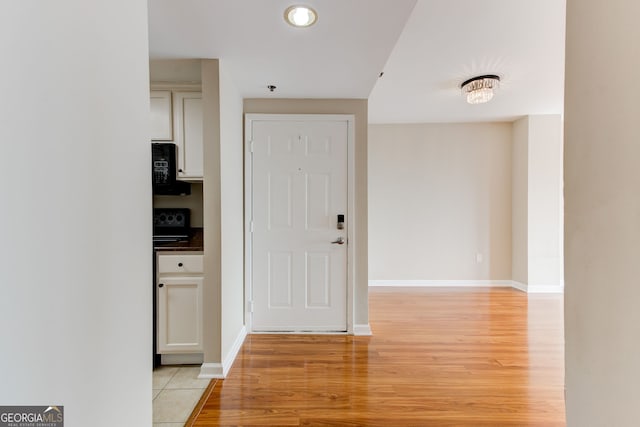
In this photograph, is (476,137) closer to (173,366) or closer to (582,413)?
(582,413)

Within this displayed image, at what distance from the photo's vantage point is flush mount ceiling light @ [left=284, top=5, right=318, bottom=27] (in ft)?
5.33

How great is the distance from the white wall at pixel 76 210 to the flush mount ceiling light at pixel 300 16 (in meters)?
0.90

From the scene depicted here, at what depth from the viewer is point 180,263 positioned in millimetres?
2240

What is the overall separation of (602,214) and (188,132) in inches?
106

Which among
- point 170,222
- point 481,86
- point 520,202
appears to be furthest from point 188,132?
point 520,202

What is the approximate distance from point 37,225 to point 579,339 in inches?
59.5

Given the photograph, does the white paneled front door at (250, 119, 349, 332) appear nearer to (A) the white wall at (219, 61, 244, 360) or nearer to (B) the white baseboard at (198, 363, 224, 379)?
(A) the white wall at (219, 61, 244, 360)

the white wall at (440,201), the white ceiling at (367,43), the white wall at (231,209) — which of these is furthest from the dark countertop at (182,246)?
the white wall at (440,201)

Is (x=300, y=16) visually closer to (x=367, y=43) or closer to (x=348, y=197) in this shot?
(x=367, y=43)

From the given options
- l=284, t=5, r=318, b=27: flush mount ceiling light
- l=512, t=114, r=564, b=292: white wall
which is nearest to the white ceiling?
l=284, t=5, r=318, b=27: flush mount ceiling light

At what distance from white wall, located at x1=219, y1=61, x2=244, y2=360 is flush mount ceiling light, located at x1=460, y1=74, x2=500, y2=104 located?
234 centimetres

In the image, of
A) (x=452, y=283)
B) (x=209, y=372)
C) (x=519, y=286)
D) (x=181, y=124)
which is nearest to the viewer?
(x=209, y=372)

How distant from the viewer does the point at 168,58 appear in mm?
2154

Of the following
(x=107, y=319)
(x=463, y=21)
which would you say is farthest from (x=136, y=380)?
(x=463, y=21)
